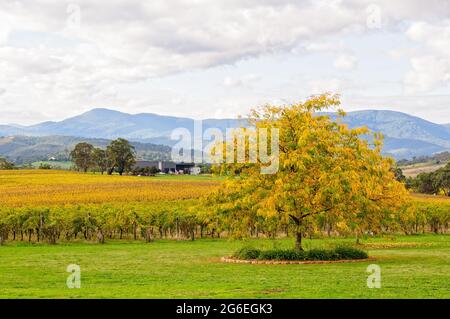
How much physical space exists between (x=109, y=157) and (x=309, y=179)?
443 ft

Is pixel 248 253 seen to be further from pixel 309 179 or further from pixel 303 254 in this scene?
pixel 309 179

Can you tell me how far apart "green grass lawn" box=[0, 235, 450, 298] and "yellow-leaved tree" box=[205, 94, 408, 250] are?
122 inches

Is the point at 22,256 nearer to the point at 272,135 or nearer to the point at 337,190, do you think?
the point at 272,135

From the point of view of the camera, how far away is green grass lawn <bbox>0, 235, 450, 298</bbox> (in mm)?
21219

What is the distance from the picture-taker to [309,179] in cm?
3475

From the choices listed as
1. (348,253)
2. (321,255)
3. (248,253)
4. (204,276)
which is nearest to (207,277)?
(204,276)

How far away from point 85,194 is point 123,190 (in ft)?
33.5

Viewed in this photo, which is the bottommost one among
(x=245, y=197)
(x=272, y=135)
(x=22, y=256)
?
(x=22, y=256)

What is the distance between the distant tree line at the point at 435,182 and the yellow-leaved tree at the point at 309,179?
10366 cm

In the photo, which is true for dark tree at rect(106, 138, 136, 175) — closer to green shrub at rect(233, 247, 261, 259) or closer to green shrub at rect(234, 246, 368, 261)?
green shrub at rect(233, 247, 261, 259)

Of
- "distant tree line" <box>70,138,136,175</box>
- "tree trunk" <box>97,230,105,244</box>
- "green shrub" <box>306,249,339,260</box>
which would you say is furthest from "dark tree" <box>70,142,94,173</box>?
"green shrub" <box>306,249,339,260</box>
